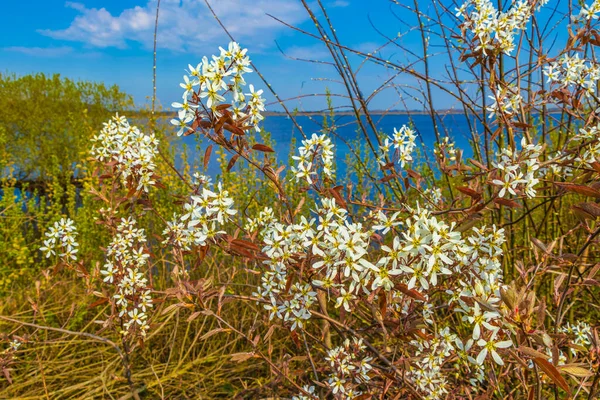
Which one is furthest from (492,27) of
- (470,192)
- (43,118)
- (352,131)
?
(43,118)

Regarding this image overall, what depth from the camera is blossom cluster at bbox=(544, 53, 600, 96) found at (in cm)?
166

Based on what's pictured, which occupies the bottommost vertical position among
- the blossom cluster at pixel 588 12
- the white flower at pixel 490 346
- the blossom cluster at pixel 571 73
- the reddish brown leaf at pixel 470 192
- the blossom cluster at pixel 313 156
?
the white flower at pixel 490 346

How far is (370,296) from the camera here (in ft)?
A: 3.03

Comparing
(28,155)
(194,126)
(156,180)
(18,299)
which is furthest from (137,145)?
(28,155)

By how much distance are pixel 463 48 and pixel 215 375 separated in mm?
2000

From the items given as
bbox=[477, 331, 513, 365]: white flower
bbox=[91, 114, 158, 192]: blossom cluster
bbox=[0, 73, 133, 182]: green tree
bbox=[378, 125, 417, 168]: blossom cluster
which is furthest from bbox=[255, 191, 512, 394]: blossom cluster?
bbox=[0, 73, 133, 182]: green tree

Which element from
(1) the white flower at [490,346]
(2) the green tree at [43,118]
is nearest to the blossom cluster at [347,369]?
(1) the white flower at [490,346]

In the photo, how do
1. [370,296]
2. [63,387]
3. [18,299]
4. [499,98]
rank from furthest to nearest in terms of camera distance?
[18,299] < [63,387] < [499,98] < [370,296]

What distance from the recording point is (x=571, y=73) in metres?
1.66

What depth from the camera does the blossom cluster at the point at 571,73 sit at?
5.43 feet

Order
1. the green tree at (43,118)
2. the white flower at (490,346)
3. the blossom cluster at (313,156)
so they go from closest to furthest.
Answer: the white flower at (490,346) < the blossom cluster at (313,156) < the green tree at (43,118)

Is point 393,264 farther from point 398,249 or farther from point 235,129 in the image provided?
point 235,129

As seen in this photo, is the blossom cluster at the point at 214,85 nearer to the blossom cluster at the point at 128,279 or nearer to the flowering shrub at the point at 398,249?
the flowering shrub at the point at 398,249

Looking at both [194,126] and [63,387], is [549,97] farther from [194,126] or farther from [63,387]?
[63,387]
